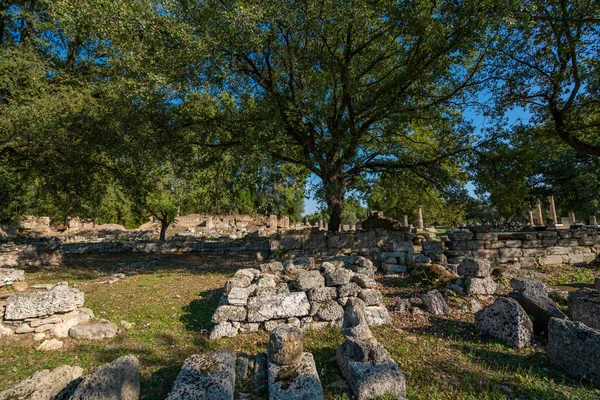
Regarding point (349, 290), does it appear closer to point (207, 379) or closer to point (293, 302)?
point (293, 302)

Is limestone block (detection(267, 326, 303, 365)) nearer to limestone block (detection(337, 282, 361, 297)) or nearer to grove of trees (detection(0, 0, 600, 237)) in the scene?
limestone block (detection(337, 282, 361, 297))

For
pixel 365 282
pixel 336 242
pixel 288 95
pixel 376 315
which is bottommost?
pixel 376 315

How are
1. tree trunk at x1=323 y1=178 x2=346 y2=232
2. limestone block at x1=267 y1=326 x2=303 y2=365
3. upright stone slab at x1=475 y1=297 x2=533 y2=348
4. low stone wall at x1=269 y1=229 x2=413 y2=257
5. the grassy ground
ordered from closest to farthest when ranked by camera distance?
1. the grassy ground
2. limestone block at x1=267 y1=326 x2=303 y2=365
3. upright stone slab at x1=475 y1=297 x2=533 y2=348
4. tree trunk at x1=323 y1=178 x2=346 y2=232
5. low stone wall at x1=269 y1=229 x2=413 y2=257

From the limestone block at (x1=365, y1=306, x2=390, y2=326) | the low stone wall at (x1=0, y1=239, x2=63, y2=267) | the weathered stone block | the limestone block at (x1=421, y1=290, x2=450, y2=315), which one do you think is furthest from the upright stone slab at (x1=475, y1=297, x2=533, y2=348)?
the low stone wall at (x1=0, y1=239, x2=63, y2=267)

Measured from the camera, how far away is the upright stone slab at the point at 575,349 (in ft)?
11.2

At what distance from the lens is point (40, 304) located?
16.5ft

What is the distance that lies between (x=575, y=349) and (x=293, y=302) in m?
3.93

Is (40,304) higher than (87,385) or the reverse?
higher

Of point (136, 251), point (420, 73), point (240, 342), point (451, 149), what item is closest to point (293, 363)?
point (240, 342)

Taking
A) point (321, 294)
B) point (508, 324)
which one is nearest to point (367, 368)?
point (321, 294)

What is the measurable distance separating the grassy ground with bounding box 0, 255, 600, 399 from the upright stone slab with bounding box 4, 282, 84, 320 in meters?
0.45

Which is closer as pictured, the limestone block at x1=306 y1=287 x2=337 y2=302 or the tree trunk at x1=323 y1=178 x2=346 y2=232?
the limestone block at x1=306 y1=287 x2=337 y2=302

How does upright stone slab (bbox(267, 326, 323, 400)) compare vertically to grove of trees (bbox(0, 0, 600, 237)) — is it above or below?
below

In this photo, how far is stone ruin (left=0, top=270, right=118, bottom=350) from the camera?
16.2 feet
